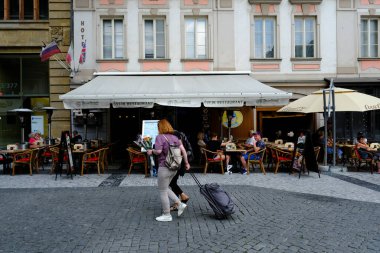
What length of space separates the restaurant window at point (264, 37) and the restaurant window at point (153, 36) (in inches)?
151

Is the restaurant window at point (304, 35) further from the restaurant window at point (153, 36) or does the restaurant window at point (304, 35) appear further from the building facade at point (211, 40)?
the restaurant window at point (153, 36)

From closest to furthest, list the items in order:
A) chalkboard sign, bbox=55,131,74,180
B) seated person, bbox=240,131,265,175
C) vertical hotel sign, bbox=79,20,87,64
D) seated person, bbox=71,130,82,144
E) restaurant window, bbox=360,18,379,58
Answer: chalkboard sign, bbox=55,131,74,180
seated person, bbox=240,131,265,175
seated person, bbox=71,130,82,144
vertical hotel sign, bbox=79,20,87,64
restaurant window, bbox=360,18,379,58

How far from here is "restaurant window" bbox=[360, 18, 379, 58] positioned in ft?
49.1

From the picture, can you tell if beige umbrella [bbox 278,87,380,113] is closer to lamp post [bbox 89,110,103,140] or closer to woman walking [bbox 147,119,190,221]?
woman walking [bbox 147,119,190,221]

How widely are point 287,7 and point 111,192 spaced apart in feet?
35.2

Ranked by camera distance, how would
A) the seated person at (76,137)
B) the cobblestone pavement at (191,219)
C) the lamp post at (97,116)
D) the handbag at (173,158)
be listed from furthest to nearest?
1. the lamp post at (97,116)
2. the seated person at (76,137)
3. the handbag at (173,158)
4. the cobblestone pavement at (191,219)

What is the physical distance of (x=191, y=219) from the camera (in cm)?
589

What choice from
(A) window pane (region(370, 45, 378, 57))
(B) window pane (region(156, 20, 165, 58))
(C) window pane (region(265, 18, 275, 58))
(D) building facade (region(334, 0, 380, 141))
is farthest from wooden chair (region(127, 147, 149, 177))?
(A) window pane (region(370, 45, 378, 57))

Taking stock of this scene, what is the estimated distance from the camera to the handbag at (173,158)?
5.67m

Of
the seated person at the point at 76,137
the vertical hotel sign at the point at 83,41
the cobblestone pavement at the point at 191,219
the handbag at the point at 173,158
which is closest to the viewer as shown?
the cobblestone pavement at the point at 191,219

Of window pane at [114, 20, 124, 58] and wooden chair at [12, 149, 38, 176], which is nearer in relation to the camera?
wooden chair at [12, 149, 38, 176]

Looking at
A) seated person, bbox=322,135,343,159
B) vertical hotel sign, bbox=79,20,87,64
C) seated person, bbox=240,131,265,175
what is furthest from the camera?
vertical hotel sign, bbox=79,20,87,64

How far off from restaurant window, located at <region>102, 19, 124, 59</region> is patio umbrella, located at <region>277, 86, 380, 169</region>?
7179 millimetres

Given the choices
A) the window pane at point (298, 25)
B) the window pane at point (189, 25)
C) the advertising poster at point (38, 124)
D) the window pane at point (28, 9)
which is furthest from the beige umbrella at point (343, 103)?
the window pane at point (28, 9)
